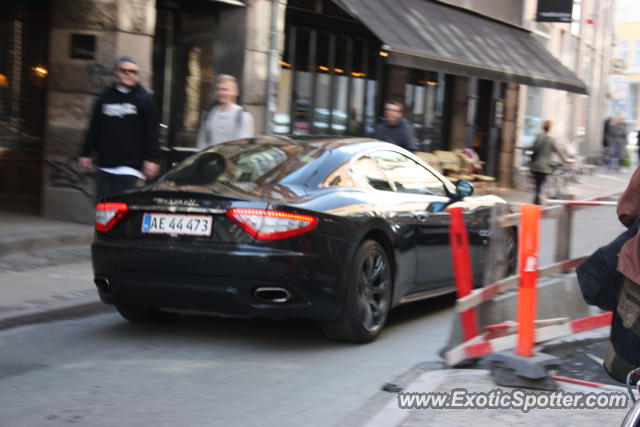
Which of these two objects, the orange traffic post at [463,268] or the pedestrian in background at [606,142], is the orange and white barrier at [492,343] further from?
the pedestrian in background at [606,142]

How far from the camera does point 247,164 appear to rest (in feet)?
22.6

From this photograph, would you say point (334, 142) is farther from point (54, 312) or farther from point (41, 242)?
point (41, 242)

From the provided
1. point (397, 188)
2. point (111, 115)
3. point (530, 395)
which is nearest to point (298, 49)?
point (111, 115)

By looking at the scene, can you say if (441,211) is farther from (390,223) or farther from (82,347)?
(82,347)

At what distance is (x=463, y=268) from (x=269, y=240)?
1.20m

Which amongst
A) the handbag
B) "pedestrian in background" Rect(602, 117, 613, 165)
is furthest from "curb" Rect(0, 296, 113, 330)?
"pedestrian in background" Rect(602, 117, 613, 165)

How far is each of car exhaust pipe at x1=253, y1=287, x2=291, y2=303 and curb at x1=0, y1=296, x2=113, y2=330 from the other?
6.27 ft

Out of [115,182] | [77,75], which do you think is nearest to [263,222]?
[115,182]

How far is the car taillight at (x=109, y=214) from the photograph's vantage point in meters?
6.60

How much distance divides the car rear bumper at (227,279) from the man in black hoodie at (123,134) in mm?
2133

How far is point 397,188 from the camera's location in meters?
7.51

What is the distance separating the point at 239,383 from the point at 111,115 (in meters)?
3.61

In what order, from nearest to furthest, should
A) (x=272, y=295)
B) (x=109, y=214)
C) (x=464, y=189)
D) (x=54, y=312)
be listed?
(x=272, y=295) < (x=109, y=214) < (x=54, y=312) < (x=464, y=189)

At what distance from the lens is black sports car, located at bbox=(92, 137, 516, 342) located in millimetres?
6242
